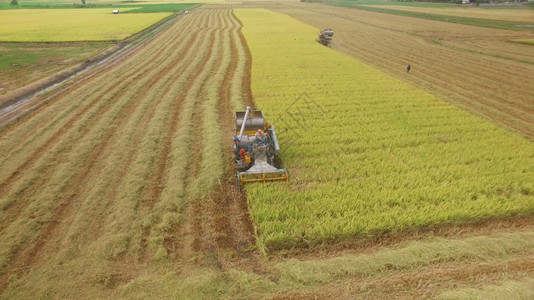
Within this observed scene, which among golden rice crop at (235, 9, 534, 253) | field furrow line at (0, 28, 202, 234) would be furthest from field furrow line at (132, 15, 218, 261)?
golden rice crop at (235, 9, 534, 253)

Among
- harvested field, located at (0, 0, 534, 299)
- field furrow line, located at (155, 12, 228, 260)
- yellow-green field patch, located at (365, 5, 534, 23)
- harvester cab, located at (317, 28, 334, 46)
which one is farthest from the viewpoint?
yellow-green field patch, located at (365, 5, 534, 23)

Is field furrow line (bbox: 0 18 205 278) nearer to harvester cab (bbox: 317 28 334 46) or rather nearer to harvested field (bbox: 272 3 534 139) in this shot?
harvested field (bbox: 272 3 534 139)

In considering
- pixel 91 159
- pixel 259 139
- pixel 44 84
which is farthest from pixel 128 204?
pixel 44 84

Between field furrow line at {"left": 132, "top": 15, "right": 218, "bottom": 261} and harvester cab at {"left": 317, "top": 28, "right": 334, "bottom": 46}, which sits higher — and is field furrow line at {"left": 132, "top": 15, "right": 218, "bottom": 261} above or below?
below

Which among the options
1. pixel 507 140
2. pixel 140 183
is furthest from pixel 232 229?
pixel 507 140

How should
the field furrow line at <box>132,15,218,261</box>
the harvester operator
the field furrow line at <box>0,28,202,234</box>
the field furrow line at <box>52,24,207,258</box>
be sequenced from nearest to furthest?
the field furrow line at <box>132,15,218,261</box> → the field furrow line at <box>52,24,207,258</box> → the field furrow line at <box>0,28,202,234</box> → the harvester operator

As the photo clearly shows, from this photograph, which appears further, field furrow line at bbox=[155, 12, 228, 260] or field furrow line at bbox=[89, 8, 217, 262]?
field furrow line at bbox=[89, 8, 217, 262]

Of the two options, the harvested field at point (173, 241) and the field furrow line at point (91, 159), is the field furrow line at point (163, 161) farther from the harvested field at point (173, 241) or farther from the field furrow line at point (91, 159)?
the field furrow line at point (91, 159)
